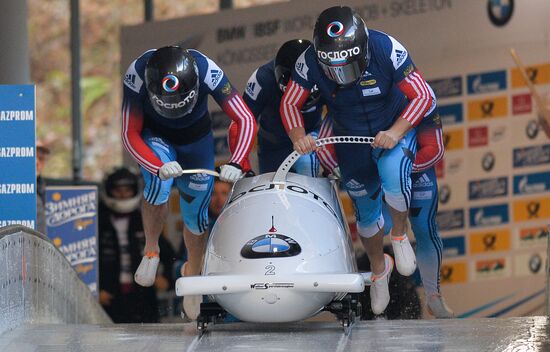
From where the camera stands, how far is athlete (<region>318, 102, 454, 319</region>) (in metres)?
6.53

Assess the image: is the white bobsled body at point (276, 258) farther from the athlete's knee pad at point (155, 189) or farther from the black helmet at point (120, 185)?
the black helmet at point (120, 185)

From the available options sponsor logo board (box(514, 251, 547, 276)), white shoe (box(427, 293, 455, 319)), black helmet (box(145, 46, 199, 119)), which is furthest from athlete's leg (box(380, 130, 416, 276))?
sponsor logo board (box(514, 251, 547, 276))

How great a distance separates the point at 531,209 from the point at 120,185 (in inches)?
131

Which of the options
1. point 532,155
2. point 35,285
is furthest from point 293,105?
point 532,155

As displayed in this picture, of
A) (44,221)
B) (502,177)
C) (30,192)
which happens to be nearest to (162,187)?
(30,192)

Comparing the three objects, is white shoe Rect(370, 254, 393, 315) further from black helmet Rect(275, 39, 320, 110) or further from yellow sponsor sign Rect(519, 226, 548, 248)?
yellow sponsor sign Rect(519, 226, 548, 248)

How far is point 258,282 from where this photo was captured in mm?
5180

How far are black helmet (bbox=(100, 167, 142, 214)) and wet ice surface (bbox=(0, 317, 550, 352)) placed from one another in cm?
414

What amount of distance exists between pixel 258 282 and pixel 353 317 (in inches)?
21.5

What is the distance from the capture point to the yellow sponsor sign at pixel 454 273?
878cm

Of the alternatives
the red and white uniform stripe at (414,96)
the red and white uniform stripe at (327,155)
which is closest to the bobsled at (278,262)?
the red and white uniform stripe at (414,96)

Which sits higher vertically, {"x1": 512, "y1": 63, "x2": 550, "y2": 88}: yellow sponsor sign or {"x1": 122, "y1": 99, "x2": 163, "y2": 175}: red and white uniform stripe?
{"x1": 512, "y1": 63, "x2": 550, "y2": 88}: yellow sponsor sign

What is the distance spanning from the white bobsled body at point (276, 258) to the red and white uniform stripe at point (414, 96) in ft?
2.07

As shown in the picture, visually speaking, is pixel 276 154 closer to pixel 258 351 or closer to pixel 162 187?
pixel 162 187
